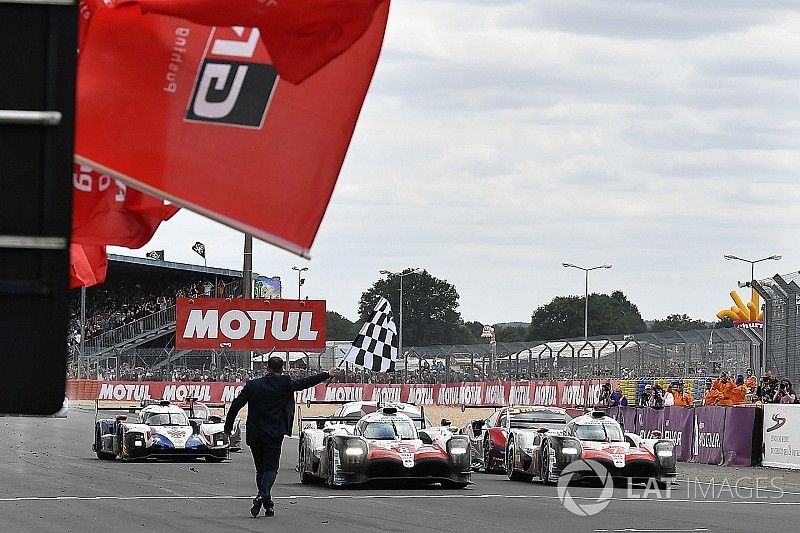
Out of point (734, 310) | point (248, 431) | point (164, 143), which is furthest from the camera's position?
point (734, 310)

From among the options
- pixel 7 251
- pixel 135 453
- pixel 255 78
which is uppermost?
pixel 255 78

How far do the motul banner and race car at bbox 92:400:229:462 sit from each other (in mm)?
8323

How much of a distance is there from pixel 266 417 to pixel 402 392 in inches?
1423

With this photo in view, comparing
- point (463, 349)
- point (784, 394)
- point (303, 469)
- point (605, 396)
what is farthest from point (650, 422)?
point (463, 349)

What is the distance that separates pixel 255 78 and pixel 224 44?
10.8 inches

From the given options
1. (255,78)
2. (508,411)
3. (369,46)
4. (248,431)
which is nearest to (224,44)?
(255,78)

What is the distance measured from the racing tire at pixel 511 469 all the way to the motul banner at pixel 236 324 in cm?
1428

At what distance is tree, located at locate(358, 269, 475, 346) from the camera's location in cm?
15450

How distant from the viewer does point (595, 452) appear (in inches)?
762

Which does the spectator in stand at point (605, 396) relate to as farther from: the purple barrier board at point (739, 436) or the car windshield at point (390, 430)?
the car windshield at point (390, 430)

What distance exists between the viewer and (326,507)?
1563 centimetres

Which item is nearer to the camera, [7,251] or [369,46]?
[7,251]

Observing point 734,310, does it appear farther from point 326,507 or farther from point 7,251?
point 7,251

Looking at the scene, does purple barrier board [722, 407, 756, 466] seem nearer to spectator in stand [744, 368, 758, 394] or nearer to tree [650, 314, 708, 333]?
spectator in stand [744, 368, 758, 394]
